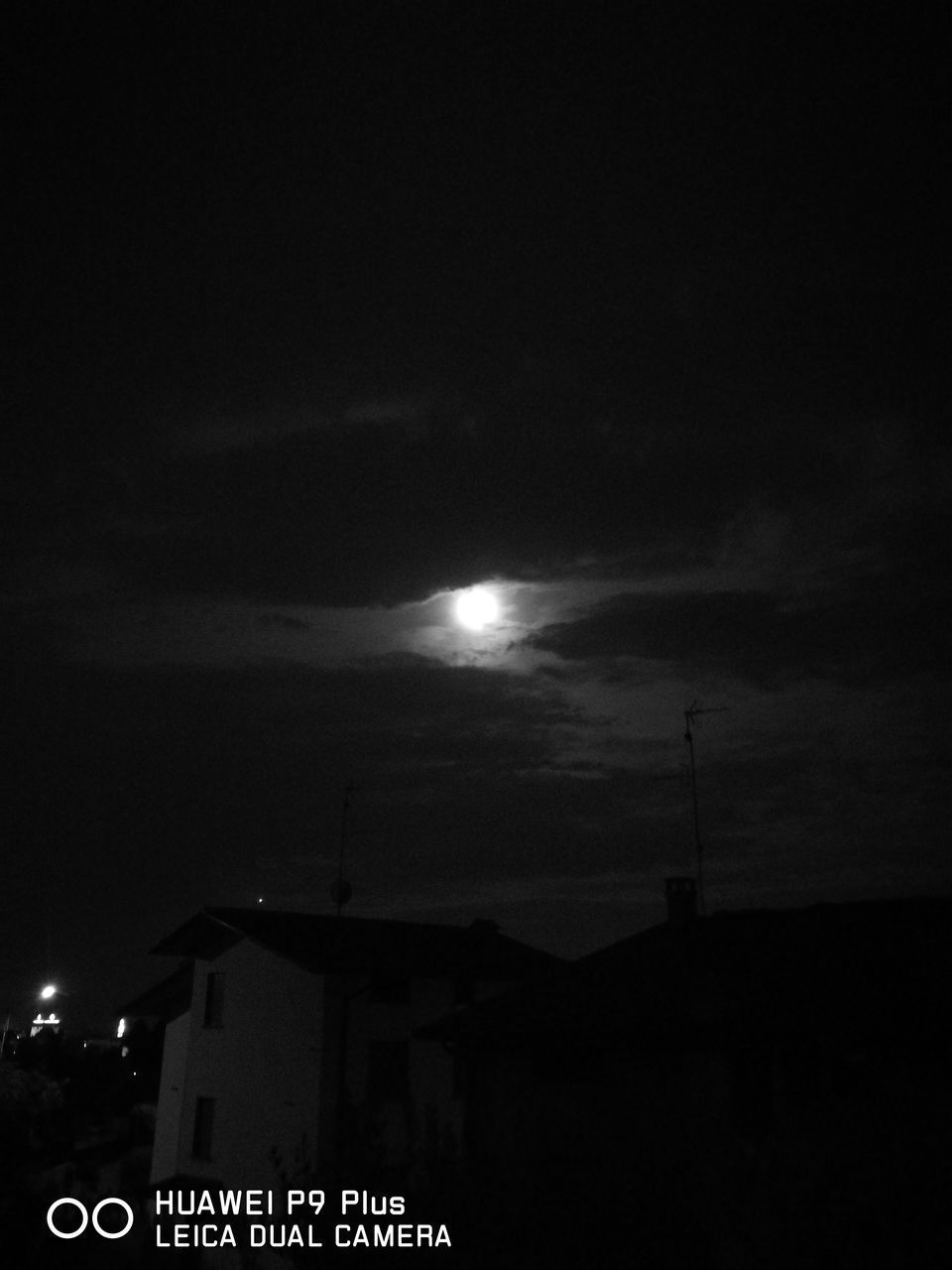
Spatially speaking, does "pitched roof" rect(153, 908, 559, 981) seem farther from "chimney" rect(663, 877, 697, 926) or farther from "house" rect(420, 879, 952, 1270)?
"house" rect(420, 879, 952, 1270)

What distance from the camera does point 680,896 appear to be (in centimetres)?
2209

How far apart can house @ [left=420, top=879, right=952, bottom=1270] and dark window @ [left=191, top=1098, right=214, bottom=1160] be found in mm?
12161

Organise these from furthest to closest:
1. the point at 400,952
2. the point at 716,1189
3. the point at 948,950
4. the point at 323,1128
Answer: the point at 400,952
the point at 323,1128
the point at 948,950
the point at 716,1189

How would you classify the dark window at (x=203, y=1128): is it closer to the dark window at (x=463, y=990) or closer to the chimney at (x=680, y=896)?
the dark window at (x=463, y=990)

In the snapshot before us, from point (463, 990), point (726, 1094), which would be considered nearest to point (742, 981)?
point (726, 1094)

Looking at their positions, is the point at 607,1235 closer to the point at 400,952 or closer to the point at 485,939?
the point at 400,952

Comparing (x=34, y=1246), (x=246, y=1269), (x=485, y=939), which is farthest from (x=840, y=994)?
(x=485, y=939)

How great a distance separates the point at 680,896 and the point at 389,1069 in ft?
29.2

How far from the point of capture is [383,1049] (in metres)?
23.5

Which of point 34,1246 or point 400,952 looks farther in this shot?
point 400,952

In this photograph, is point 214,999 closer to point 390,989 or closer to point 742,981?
point 390,989

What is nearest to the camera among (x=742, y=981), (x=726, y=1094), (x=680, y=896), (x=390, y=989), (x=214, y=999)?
(x=726, y=1094)

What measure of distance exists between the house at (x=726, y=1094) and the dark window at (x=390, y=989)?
8.69 m

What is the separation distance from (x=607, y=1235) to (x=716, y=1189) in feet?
7.55
